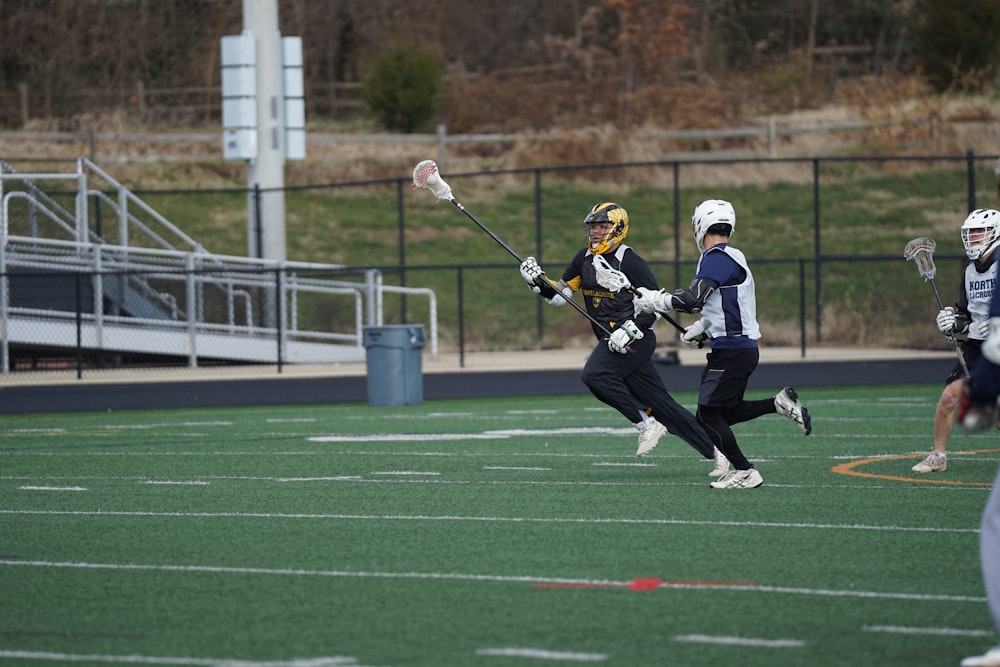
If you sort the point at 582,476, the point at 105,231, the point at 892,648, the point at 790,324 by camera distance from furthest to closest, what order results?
the point at 105,231 < the point at 790,324 < the point at 582,476 < the point at 892,648

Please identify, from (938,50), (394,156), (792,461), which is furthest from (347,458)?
(938,50)

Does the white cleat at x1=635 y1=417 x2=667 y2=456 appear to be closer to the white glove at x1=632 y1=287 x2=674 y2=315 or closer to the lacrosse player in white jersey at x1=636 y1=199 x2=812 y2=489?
the lacrosse player in white jersey at x1=636 y1=199 x2=812 y2=489

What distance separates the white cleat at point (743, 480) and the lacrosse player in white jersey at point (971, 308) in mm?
1519

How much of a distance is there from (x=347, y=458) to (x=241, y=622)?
6.75 m

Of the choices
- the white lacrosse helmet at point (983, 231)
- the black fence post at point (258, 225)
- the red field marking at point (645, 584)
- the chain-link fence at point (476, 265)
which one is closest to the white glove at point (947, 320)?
the white lacrosse helmet at point (983, 231)

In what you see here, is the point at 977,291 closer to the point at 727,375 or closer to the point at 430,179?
the point at 727,375

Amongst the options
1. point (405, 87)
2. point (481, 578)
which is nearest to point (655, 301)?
point (481, 578)

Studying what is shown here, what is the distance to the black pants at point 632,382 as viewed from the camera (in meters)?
12.0

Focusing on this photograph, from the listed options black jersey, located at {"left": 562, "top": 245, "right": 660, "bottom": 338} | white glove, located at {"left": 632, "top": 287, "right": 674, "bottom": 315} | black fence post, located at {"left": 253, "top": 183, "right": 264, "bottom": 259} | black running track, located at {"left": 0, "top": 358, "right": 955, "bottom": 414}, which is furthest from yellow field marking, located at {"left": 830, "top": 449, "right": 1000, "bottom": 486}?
black fence post, located at {"left": 253, "top": 183, "right": 264, "bottom": 259}

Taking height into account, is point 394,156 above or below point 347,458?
above

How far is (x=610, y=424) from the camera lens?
1675 cm

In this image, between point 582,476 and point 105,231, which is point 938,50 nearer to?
point 105,231

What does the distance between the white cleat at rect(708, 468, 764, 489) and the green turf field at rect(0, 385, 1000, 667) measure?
0.19m

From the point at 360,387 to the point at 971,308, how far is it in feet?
39.6
